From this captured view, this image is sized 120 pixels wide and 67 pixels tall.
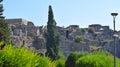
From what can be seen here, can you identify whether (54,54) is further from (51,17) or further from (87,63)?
(87,63)

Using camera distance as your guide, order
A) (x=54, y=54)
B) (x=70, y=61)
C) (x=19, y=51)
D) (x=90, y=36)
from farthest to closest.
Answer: (x=90, y=36) < (x=54, y=54) < (x=70, y=61) < (x=19, y=51)

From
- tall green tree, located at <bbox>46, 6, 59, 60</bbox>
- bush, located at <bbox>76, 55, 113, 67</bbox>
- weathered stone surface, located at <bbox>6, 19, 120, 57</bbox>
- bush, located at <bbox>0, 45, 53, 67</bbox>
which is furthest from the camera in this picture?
weathered stone surface, located at <bbox>6, 19, 120, 57</bbox>

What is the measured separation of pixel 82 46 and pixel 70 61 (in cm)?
7053

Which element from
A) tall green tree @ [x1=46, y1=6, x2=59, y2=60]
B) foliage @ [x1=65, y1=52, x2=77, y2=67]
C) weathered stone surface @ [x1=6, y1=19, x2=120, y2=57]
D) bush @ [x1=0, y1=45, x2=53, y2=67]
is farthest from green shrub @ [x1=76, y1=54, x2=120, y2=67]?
weathered stone surface @ [x1=6, y1=19, x2=120, y2=57]

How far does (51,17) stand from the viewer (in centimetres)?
8944

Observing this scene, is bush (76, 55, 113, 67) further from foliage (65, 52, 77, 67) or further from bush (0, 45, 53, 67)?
bush (0, 45, 53, 67)

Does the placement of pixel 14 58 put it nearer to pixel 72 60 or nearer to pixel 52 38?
pixel 72 60

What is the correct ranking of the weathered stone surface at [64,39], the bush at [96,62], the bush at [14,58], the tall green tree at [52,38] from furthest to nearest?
the weathered stone surface at [64,39], the tall green tree at [52,38], the bush at [96,62], the bush at [14,58]

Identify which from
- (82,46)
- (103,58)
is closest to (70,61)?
(103,58)

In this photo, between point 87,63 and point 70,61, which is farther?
point 70,61

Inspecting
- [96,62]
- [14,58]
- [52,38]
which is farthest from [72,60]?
[14,58]

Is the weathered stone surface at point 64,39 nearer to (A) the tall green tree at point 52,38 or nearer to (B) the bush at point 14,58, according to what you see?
(A) the tall green tree at point 52,38

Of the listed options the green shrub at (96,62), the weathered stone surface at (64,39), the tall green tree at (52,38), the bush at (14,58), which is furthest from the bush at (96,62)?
the weathered stone surface at (64,39)

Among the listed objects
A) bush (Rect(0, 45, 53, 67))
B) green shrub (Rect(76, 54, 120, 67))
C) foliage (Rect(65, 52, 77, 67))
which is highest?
bush (Rect(0, 45, 53, 67))
